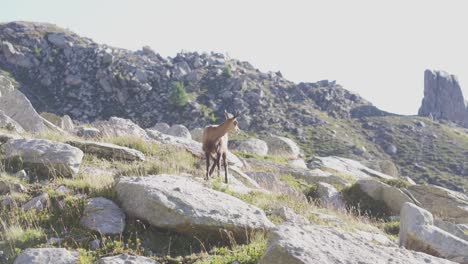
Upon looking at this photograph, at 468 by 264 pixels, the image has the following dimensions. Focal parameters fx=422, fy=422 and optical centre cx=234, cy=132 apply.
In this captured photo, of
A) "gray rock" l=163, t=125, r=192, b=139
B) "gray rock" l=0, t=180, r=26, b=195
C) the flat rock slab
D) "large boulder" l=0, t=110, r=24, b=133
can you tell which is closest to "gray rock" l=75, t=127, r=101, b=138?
"large boulder" l=0, t=110, r=24, b=133

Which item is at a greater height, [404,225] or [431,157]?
[404,225]

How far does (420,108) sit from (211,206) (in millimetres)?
184003

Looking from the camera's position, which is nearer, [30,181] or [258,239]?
[258,239]

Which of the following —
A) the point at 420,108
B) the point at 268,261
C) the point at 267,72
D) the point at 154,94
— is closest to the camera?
the point at 268,261

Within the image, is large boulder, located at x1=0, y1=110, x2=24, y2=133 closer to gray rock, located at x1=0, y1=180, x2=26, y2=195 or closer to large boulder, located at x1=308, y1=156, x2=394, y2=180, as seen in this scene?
gray rock, located at x1=0, y1=180, x2=26, y2=195

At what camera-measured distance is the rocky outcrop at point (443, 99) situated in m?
171

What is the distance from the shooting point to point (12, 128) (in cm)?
1533

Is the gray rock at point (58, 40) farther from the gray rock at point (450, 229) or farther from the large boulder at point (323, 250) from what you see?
the large boulder at point (323, 250)

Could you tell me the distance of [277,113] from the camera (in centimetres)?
11975

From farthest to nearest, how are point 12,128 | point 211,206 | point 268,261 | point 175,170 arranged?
point 12,128 < point 175,170 < point 211,206 < point 268,261

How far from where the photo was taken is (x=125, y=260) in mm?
6180

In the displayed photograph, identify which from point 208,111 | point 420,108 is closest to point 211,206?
point 208,111

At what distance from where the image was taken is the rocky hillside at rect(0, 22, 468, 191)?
100062 mm

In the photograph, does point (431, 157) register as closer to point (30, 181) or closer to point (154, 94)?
point (154, 94)
